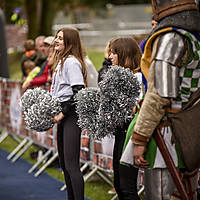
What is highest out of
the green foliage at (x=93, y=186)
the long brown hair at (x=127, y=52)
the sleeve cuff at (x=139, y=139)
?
the long brown hair at (x=127, y=52)

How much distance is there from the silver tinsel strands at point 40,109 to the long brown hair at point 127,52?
30.6 inches

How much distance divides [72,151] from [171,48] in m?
2.20


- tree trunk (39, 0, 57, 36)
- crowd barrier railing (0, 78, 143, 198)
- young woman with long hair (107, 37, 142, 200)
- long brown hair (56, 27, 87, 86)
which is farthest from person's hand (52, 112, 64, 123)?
tree trunk (39, 0, 57, 36)

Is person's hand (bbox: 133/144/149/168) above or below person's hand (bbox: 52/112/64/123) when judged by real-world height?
above

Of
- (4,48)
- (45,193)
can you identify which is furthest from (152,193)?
(4,48)

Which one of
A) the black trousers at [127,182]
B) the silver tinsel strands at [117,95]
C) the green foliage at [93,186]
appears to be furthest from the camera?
the green foliage at [93,186]

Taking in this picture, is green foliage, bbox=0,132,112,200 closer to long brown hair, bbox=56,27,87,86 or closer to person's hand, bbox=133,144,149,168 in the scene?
long brown hair, bbox=56,27,87,86

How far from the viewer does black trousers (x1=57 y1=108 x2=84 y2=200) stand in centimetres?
523

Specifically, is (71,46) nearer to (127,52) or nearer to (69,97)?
(69,97)

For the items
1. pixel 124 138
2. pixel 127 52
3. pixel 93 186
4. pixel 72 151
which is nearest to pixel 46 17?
pixel 93 186

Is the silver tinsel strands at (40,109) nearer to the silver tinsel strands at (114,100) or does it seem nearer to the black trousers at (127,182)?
the silver tinsel strands at (114,100)

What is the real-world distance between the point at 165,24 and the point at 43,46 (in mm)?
4847

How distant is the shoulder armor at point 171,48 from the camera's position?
3.36m

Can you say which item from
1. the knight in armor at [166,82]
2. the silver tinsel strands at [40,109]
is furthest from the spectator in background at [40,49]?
the knight in armor at [166,82]
